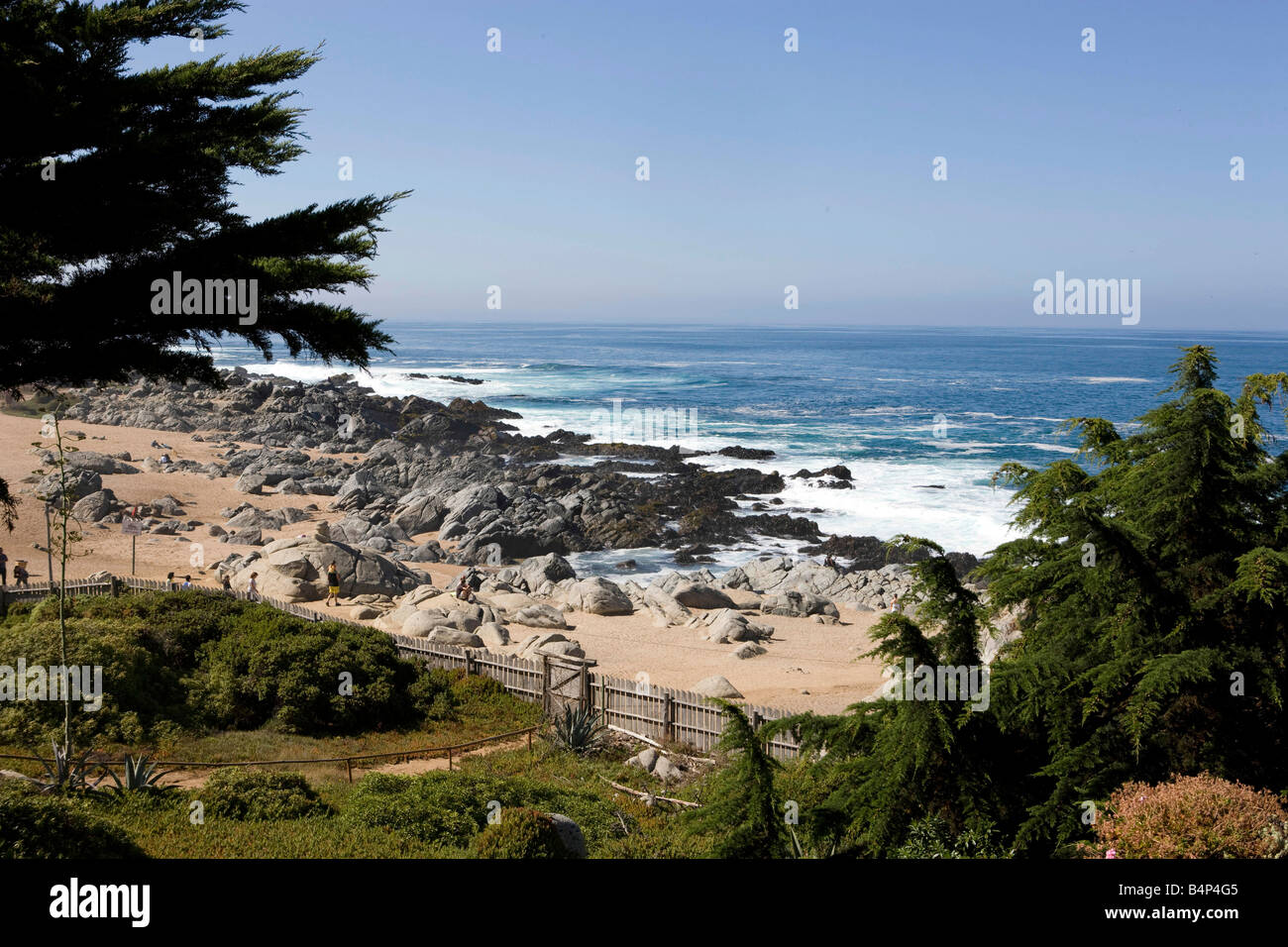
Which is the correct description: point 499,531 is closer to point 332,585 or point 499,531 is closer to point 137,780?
point 332,585

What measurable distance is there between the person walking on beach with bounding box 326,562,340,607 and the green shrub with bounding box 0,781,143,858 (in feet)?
60.4

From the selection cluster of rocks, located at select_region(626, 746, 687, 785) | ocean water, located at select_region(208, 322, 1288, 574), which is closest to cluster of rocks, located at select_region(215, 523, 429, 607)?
ocean water, located at select_region(208, 322, 1288, 574)

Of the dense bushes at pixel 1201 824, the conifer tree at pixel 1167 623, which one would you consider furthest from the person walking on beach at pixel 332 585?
the dense bushes at pixel 1201 824

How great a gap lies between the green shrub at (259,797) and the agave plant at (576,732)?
15.9ft

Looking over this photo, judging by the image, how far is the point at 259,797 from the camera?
1037 cm

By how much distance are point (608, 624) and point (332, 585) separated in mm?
8215

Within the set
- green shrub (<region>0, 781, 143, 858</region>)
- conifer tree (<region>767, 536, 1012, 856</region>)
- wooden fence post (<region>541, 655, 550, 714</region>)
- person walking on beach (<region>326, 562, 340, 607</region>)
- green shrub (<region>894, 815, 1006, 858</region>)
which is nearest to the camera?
green shrub (<region>0, 781, 143, 858</region>)

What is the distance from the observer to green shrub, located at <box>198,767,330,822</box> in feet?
33.1

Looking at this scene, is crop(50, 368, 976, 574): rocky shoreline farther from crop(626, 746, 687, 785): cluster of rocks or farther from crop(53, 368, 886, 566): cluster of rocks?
crop(626, 746, 687, 785): cluster of rocks

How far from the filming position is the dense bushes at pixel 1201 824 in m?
5.65

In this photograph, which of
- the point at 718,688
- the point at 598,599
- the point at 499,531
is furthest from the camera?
the point at 499,531

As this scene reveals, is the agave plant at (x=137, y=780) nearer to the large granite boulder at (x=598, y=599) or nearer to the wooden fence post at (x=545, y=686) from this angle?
the wooden fence post at (x=545, y=686)

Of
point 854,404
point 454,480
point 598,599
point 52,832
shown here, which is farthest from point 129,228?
point 854,404

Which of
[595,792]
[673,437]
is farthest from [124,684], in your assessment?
[673,437]
